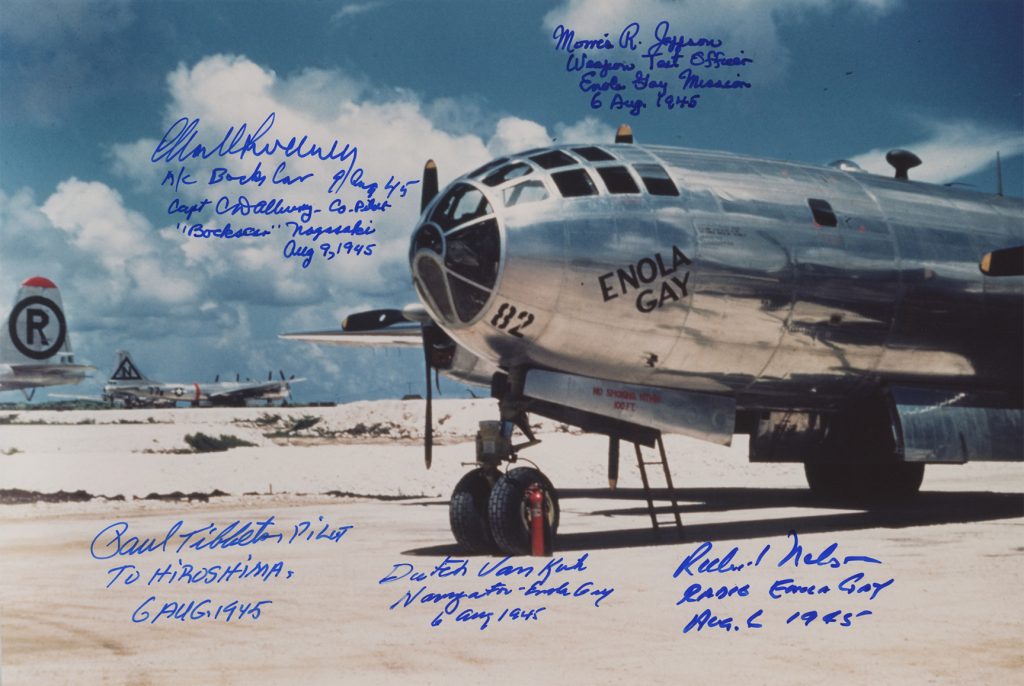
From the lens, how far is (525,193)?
11781mm

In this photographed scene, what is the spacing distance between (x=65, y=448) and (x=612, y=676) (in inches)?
1368

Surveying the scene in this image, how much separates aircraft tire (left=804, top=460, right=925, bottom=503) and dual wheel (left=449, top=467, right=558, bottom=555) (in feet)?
27.0

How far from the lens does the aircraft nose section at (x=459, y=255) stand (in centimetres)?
1155

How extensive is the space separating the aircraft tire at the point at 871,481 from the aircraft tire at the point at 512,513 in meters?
8.44

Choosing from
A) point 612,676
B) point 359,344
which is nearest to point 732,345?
point 612,676

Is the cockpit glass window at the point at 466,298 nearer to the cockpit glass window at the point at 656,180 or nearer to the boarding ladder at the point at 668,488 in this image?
the cockpit glass window at the point at 656,180

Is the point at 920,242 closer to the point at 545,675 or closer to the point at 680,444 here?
the point at 545,675

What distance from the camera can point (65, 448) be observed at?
121 ft

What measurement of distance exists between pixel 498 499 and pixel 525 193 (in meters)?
3.50

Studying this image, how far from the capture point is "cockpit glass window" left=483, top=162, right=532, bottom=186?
1197cm

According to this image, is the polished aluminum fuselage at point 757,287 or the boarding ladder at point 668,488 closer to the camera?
the polished aluminum fuselage at point 757,287

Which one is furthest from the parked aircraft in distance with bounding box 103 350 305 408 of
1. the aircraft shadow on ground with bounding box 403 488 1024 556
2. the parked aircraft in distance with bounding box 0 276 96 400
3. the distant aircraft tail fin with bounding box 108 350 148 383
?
the aircraft shadow on ground with bounding box 403 488 1024 556

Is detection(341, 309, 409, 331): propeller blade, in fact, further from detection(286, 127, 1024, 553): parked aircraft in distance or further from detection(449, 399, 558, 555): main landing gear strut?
detection(449, 399, 558, 555): main landing gear strut
